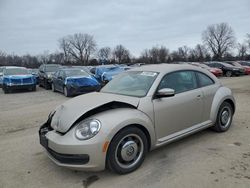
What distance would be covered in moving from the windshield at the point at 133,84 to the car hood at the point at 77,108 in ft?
0.79

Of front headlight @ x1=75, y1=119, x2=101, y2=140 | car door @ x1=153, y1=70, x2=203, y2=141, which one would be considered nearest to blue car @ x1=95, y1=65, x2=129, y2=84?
car door @ x1=153, y1=70, x2=203, y2=141

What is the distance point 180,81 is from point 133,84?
87cm

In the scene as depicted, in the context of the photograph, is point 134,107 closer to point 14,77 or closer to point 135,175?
point 135,175

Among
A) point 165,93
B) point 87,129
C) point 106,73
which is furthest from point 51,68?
point 87,129

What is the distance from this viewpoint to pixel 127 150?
351 cm

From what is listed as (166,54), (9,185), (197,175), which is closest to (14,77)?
(9,185)

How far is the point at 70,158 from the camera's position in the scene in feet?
10.7

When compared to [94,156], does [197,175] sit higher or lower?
lower

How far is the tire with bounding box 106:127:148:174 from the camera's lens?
11.0ft

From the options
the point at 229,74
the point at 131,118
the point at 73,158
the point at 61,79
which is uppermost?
the point at 61,79

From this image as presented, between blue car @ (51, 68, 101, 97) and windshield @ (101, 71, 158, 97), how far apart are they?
730cm

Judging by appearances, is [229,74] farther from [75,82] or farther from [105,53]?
[105,53]

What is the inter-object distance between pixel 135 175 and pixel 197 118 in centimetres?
174

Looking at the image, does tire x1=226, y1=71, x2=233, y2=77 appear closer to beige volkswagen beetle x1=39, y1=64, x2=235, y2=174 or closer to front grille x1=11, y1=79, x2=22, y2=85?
front grille x1=11, y1=79, x2=22, y2=85
